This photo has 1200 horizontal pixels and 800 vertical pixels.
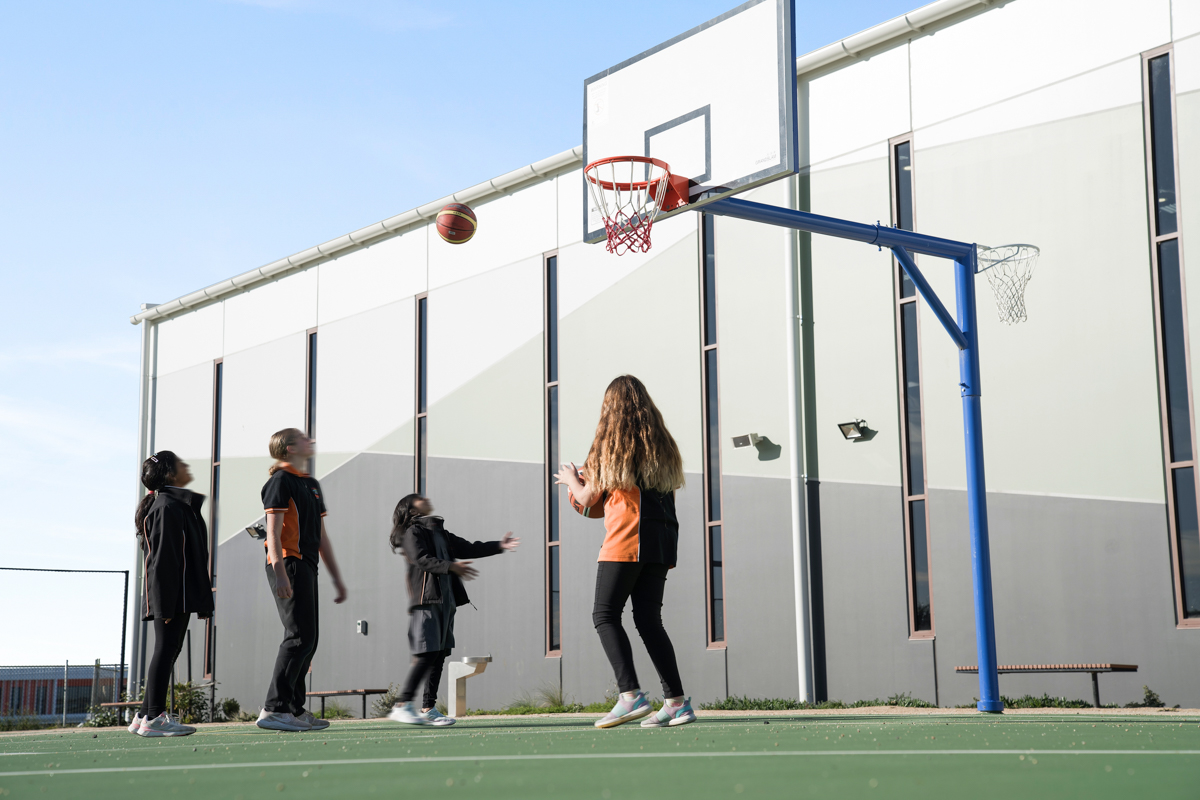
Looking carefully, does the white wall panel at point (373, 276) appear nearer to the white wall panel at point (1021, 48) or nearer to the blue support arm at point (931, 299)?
the white wall panel at point (1021, 48)

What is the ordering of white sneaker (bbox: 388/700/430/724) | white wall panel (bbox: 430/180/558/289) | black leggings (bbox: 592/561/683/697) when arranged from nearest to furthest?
black leggings (bbox: 592/561/683/697) → white sneaker (bbox: 388/700/430/724) → white wall panel (bbox: 430/180/558/289)

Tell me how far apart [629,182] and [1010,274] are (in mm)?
5084

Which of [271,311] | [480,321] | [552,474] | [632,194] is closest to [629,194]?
[632,194]

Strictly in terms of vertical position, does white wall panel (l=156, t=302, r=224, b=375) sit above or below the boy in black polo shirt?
above

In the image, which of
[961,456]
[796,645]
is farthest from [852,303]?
[796,645]

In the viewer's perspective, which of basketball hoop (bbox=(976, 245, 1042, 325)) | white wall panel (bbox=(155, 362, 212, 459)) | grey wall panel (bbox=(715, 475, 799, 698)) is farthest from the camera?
white wall panel (bbox=(155, 362, 212, 459))

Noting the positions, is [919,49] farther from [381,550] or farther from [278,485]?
[381,550]

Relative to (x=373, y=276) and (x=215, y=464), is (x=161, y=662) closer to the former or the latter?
(x=373, y=276)

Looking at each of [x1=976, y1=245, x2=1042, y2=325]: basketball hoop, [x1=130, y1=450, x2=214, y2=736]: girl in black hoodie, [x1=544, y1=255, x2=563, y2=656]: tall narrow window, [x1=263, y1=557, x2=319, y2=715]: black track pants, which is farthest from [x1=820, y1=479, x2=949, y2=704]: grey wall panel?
[x1=130, y1=450, x2=214, y2=736]: girl in black hoodie

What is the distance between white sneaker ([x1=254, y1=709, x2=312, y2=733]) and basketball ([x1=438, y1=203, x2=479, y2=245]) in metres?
7.36

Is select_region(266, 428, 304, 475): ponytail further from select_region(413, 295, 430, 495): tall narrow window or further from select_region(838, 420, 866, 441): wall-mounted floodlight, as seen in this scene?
select_region(413, 295, 430, 495): tall narrow window

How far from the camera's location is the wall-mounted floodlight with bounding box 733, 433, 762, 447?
45.4 feet

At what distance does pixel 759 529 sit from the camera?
45.6 feet

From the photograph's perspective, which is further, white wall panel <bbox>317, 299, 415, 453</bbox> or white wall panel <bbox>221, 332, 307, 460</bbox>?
white wall panel <bbox>221, 332, 307, 460</bbox>
